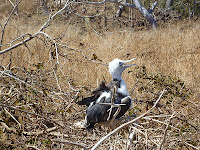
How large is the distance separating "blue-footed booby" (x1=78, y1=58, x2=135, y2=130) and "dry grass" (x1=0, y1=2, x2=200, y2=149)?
151 millimetres

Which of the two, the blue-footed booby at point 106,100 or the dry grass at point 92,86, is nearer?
the dry grass at point 92,86

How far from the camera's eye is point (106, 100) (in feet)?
9.49

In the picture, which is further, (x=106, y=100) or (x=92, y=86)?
(x=92, y=86)

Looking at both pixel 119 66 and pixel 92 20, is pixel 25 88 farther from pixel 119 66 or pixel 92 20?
pixel 92 20

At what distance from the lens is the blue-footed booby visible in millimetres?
2758

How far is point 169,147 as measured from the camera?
7.80 feet

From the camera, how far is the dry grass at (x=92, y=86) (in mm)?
Result: 2250

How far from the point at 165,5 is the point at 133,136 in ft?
42.2

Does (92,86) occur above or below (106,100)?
below

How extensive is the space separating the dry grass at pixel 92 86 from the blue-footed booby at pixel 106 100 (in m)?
0.15

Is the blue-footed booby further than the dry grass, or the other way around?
the blue-footed booby

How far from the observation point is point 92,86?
4414mm

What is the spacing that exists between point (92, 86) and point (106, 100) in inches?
60.5

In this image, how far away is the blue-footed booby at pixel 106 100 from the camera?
276 cm
